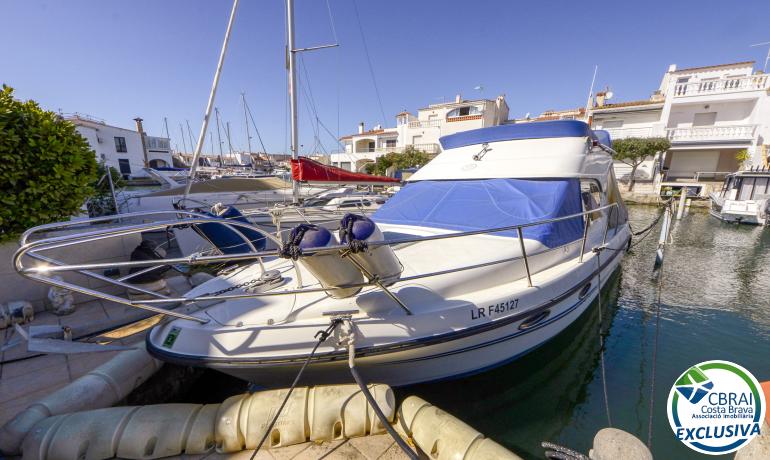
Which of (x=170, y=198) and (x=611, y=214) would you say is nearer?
(x=611, y=214)

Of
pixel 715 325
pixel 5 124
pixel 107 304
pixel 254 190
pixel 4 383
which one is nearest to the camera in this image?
pixel 4 383

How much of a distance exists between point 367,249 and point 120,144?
41888 mm

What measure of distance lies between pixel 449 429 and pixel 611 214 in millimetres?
5177

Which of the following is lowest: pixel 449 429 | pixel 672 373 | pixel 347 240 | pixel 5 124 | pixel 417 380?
pixel 672 373

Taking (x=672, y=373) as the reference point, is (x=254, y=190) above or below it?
above

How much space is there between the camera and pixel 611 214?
529 centimetres

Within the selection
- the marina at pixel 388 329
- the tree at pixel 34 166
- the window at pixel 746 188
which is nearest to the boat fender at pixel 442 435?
the marina at pixel 388 329

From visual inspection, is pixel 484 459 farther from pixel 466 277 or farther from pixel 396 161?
pixel 396 161

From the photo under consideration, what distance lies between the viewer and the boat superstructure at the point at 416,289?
215 centimetres

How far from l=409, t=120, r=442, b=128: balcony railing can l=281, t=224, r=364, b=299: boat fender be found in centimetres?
2632

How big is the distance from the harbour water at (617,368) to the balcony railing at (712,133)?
18.5 metres

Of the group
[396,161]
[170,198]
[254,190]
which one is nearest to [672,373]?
[254,190]

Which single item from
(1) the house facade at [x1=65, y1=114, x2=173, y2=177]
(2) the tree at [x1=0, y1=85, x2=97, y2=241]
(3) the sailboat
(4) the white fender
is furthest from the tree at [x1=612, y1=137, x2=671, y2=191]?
(1) the house facade at [x1=65, y1=114, x2=173, y2=177]

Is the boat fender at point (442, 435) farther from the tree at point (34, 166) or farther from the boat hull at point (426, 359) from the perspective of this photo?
the tree at point (34, 166)
